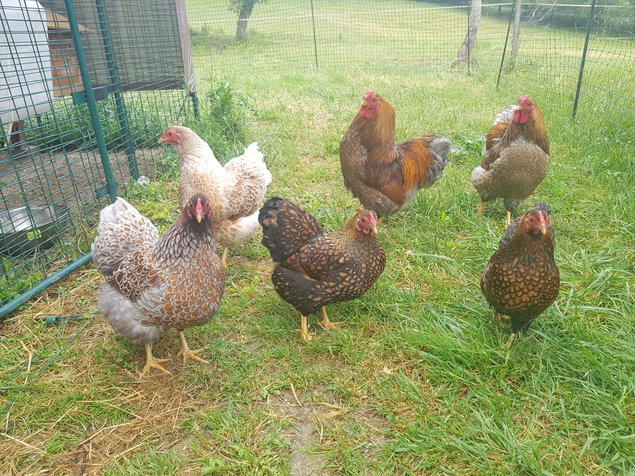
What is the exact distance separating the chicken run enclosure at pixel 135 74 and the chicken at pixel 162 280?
909 mm

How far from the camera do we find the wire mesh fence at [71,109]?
368 centimetres

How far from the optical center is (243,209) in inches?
153

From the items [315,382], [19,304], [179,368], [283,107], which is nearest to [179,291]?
[179,368]

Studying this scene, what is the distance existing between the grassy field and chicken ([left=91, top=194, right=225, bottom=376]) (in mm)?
376

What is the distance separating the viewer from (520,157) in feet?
13.0

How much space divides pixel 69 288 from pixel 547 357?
3.88m

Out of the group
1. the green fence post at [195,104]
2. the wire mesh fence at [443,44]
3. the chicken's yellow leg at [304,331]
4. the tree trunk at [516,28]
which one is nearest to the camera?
the chicken's yellow leg at [304,331]

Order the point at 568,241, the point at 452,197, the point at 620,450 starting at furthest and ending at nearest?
the point at 452,197
the point at 568,241
the point at 620,450

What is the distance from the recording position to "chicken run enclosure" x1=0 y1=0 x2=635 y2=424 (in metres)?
3.91

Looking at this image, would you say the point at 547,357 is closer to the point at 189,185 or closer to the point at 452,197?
the point at 452,197

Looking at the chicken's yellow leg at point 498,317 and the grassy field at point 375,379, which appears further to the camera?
the chicken's yellow leg at point 498,317

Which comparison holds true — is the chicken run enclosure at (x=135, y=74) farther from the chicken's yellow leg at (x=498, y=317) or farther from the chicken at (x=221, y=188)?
the chicken's yellow leg at (x=498, y=317)

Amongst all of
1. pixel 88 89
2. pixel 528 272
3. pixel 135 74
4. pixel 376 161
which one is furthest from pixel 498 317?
pixel 135 74

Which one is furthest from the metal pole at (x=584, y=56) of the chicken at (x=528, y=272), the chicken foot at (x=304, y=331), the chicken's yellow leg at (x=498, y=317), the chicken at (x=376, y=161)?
the chicken foot at (x=304, y=331)
